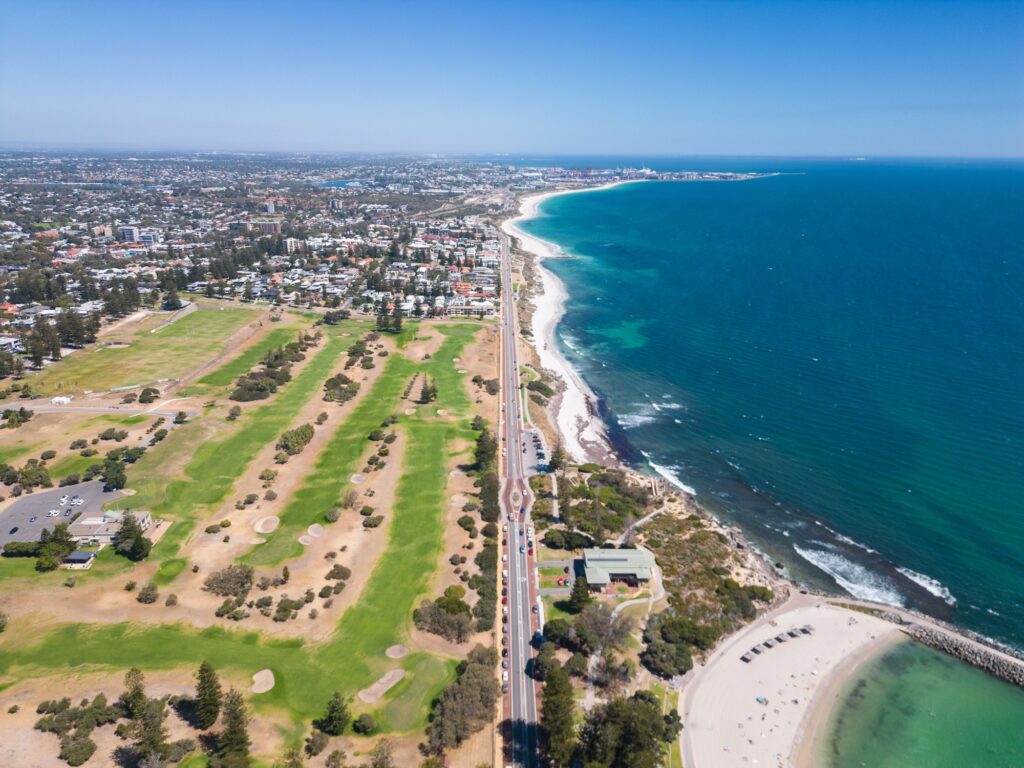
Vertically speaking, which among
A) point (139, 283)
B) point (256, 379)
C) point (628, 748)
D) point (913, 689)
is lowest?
point (913, 689)

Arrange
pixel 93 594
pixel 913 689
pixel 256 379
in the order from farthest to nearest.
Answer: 1. pixel 256 379
2. pixel 93 594
3. pixel 913 689

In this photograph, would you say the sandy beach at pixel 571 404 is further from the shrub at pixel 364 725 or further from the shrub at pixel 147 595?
the shrub at pixel 147 595

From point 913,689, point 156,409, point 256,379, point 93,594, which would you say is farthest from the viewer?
point 256,379

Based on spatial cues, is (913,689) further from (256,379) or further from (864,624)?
(256,379)

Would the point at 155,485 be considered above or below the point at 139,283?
below

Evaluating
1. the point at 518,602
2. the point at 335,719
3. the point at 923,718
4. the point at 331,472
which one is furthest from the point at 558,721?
the point at 331,472

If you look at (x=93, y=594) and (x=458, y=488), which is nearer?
(x=93, y=594)

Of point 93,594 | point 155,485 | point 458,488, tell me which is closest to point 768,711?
point 458,488
